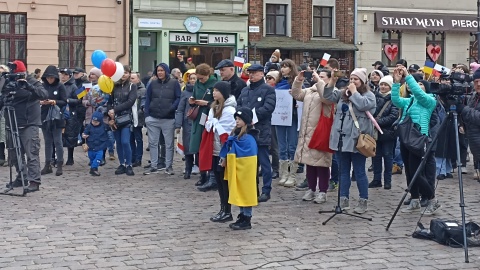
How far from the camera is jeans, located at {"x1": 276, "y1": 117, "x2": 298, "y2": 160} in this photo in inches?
506

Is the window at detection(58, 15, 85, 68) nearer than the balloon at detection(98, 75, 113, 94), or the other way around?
the balloon at detection(98, 75, 113, 94)

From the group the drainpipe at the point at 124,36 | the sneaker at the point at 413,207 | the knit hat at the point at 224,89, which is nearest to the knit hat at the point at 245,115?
the knit hat at the point at 224,89

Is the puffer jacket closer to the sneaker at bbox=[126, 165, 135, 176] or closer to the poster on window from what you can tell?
the poster on window

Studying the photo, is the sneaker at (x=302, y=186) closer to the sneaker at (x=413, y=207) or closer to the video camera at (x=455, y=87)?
the sneaker at (x=413, y=207)

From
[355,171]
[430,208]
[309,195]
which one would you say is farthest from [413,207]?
[309,195]

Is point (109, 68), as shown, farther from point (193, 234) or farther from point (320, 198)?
point (193, 234)

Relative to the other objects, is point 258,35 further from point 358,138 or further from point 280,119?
point 358,138

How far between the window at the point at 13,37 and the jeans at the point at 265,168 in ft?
64.0

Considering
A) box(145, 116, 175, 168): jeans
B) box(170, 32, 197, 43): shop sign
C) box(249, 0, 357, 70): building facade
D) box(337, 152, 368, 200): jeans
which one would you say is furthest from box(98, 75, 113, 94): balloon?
box(249, 0, 357, 70): building facade

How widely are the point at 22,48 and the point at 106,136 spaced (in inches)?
630

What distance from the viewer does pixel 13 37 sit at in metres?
28.9

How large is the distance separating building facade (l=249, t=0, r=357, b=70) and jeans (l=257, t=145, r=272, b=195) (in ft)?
67.5

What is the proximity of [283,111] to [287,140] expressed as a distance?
0.56 m

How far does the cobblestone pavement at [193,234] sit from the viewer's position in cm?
802
